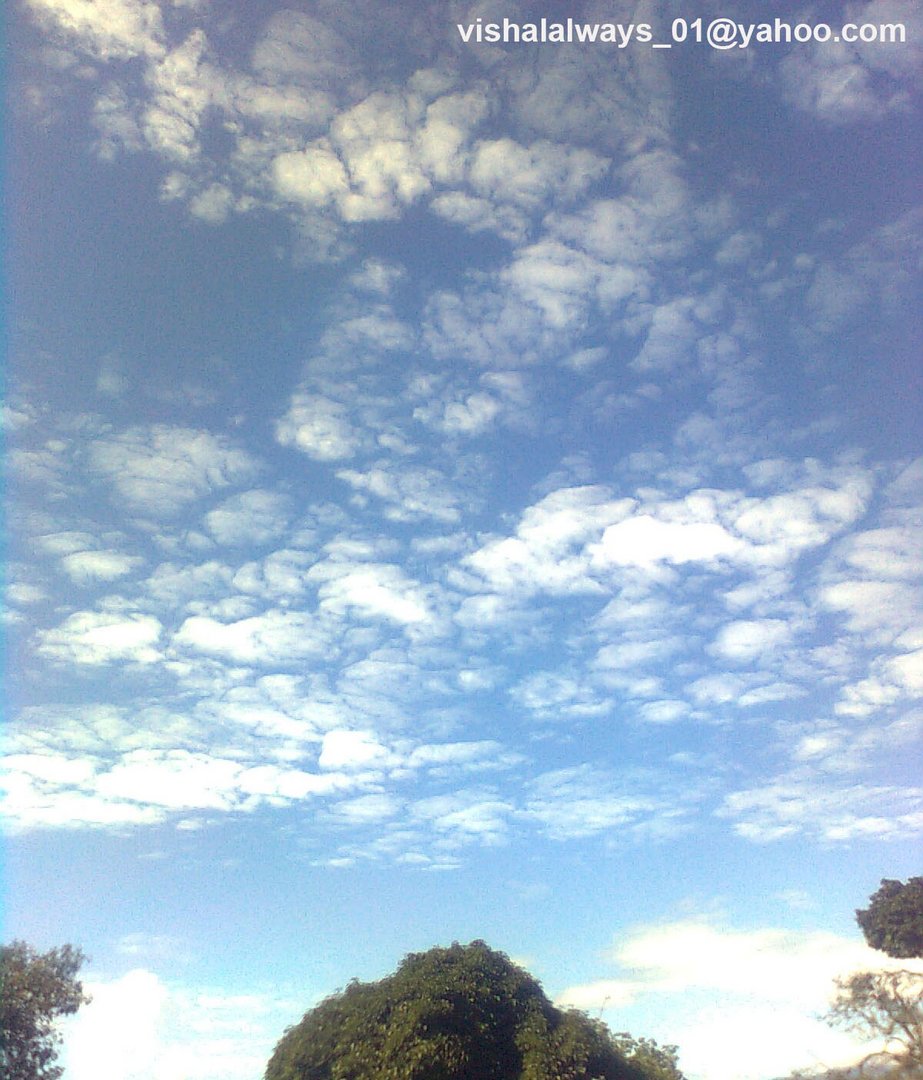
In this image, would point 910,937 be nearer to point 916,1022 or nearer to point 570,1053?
point 916,1022

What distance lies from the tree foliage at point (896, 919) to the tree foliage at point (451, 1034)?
35.1 metres

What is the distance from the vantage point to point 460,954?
34.7 metres

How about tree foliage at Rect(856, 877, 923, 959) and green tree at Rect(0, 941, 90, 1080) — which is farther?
tree foliage at Rect(856, 877, 923, 959)

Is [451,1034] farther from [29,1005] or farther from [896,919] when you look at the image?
[896,919]

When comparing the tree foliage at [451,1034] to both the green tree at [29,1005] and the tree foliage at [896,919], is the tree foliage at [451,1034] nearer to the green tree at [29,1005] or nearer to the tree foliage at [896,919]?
the green tree at [29,1005]

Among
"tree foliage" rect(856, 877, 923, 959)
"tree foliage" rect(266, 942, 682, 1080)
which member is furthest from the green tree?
"tree foliage" rect(856, 877, 923, 959)

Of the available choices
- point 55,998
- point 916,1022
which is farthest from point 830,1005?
point 55,998

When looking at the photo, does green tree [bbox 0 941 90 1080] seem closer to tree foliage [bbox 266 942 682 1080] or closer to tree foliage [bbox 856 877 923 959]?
tree foliage [bbox 266 942 682 1080]

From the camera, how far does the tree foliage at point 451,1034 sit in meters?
27.8

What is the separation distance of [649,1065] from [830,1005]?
24523 millimetres

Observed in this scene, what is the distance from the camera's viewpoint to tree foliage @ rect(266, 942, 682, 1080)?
2778 cm

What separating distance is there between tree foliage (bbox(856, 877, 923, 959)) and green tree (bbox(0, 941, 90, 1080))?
60726 mm

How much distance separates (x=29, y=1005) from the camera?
32.7 metres

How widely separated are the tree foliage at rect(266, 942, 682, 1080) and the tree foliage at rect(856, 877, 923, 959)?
35.1 meters
